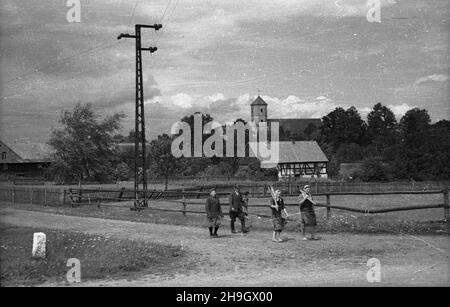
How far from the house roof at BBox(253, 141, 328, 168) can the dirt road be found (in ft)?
173

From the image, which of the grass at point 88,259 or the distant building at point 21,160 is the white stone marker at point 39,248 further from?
the distant building at point 21,160

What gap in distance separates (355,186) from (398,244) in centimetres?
3974

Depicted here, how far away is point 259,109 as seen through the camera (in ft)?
413

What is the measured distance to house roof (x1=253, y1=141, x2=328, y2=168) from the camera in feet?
226

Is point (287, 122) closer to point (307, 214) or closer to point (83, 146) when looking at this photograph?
point (83, 146)

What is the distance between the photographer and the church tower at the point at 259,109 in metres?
123

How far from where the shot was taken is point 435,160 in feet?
205

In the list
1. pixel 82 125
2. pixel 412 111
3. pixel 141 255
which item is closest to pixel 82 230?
pixel 141 255

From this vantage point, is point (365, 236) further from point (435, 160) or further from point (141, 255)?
point (435, 160)

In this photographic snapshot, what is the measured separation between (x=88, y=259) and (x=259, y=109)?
115744mm

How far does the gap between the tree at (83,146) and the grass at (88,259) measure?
35434 millimetres

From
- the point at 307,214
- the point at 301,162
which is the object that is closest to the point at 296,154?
the point at 301,162

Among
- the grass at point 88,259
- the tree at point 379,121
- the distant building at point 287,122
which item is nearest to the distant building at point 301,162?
the distant building at point 287,122

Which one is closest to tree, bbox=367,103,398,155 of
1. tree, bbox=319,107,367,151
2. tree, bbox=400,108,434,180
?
tree, bbox=319,107,367,151
